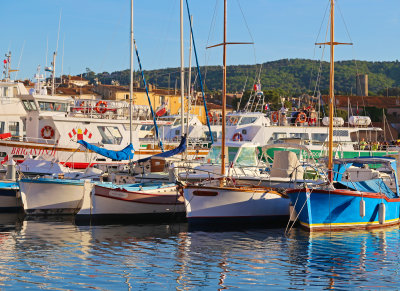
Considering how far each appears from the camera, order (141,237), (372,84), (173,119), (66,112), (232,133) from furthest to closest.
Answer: (372,84), (173,119), (232,133), (66,112), (141,237)

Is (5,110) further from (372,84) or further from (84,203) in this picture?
(372,84)

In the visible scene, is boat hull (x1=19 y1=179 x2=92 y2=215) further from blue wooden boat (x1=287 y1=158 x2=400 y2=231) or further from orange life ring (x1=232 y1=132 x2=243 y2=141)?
orange life ring (x1=232 y1=132 x2=243 y2=141)

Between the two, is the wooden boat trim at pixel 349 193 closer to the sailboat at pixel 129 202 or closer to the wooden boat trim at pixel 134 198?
the wooden boat trim at pixel 134 198

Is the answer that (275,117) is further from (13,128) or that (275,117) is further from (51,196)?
(51,196)

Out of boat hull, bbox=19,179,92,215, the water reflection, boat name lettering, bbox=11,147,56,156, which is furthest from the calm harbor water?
boat name lettering, bbox=11,147,56,156

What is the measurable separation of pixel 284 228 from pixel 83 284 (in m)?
9.97

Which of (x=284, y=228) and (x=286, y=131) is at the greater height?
(x=286, y=131)

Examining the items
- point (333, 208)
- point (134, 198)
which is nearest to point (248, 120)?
point (134, 198)

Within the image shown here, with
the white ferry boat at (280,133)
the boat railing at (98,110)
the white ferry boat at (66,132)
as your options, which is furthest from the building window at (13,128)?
the white ferry boat at (280,133)

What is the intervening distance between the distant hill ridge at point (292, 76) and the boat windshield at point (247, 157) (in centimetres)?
12371

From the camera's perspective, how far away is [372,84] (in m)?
172

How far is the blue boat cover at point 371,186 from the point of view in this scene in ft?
73.3

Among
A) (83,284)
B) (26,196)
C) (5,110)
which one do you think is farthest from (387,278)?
(5,110)

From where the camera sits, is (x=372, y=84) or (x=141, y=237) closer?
(x=141, y=237)
